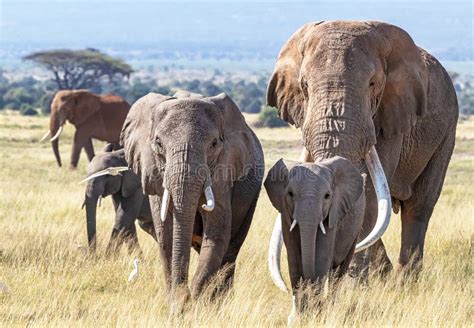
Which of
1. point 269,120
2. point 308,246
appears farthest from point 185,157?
point 269,120

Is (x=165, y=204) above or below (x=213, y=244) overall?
above

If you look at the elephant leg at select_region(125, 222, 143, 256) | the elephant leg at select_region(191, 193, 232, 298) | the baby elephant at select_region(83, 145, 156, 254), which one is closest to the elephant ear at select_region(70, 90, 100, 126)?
the baby elephant at select_region(83, 145, 156, 254)

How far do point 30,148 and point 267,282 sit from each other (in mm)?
24606

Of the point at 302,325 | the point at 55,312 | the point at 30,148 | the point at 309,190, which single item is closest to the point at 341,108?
the point at 309,190

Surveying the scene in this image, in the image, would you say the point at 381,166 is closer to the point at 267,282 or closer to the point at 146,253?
the point at 267,282

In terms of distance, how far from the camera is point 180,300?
823cm

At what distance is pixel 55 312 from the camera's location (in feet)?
28.0

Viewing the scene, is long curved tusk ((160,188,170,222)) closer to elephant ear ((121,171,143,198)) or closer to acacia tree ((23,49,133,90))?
elephant ear ((121,171,143,198))

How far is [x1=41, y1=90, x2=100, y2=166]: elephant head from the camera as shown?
90.6 feet

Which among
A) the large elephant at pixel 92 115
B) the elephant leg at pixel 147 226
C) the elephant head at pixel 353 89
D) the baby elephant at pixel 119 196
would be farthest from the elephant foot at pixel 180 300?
the large elephant at pixel 92 115

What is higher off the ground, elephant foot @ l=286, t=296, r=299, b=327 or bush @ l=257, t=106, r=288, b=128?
elephant foot @ l=286, t=296, r=299, b=327

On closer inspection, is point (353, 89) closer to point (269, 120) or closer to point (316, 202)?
point (316, 202)

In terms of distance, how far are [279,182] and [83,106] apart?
20.1 metres

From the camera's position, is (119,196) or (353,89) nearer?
(353,89)
